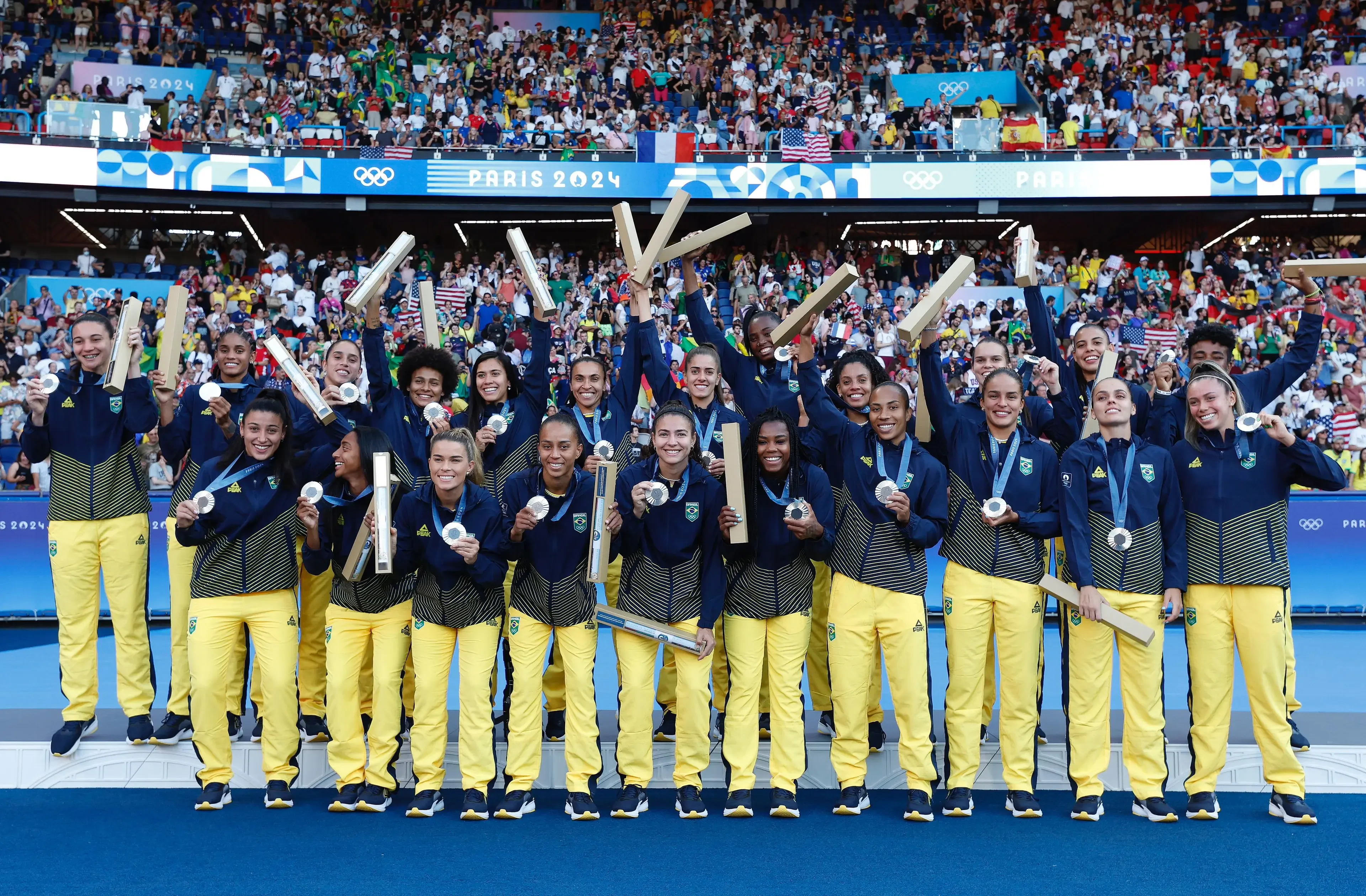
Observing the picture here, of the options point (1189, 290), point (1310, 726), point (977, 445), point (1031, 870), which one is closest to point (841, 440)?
point (977, 445)

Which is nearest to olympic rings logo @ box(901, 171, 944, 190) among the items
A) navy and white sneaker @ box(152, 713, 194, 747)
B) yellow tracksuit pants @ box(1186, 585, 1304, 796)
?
yellow tracksuit pants @ box(1186, 585, 1304, 796)

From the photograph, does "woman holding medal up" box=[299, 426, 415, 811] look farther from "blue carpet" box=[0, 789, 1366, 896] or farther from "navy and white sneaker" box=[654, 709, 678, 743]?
"navy and white sneaker" box=[654, 709, 678, 743]

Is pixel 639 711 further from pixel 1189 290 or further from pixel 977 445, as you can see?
pixel 1189 290

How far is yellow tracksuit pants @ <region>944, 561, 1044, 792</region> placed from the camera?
5.79 meters

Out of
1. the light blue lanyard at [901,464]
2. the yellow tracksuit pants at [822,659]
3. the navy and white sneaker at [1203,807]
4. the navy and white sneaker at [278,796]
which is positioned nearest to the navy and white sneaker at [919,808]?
the yellow tracksuit pants at [822,659]

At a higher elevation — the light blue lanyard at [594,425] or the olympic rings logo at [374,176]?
the olympic rings logo at [374,176]

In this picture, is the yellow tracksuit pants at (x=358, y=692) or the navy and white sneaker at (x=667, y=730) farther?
the navy and white sneaker at (x=667, y=730)

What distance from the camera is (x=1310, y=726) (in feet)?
22.2

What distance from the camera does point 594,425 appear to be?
6.83m

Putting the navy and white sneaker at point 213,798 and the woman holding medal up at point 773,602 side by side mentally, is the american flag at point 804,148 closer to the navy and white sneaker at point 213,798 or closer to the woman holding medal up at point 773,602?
the woman holding medal up at point 773,602

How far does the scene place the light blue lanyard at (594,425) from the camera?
22.3 ft

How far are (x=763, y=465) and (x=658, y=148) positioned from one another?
16430 mm

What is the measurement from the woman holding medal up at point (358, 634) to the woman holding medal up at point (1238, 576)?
4091 mm

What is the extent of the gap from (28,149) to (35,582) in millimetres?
12350
